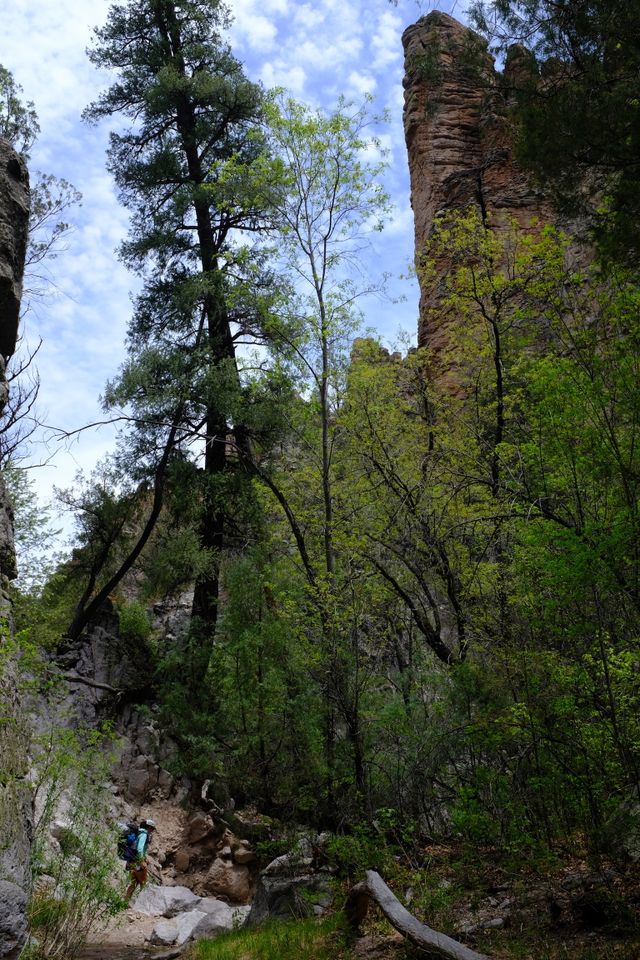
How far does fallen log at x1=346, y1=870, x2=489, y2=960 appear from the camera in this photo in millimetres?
4539

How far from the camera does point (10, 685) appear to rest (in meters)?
5.09

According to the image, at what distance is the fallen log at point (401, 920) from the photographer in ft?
14.9

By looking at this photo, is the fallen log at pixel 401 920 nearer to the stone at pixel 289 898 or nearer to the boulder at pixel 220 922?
the stone at pixel 289 898

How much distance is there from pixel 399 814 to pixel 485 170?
1993 centimetres

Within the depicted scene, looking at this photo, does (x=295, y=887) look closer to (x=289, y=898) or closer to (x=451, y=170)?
(x=289, y=898)

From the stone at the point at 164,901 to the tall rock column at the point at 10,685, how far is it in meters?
5.71

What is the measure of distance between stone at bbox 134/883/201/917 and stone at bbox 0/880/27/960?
6.42 meters

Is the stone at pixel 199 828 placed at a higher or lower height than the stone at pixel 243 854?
higher

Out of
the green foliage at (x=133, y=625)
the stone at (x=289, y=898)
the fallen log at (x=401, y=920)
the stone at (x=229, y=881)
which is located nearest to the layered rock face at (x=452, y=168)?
the green foliage at (x=133, y=625)

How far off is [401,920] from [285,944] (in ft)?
5.53

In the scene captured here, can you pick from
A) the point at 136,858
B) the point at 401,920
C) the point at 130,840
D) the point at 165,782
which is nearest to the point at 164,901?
the point at 136,858

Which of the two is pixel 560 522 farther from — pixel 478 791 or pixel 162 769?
pixel 162 769

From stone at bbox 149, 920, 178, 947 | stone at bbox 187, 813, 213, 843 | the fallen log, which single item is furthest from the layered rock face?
the fallen log

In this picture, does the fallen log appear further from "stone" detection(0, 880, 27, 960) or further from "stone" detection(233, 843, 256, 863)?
"stone" detection(233, 843, 256, 863)
